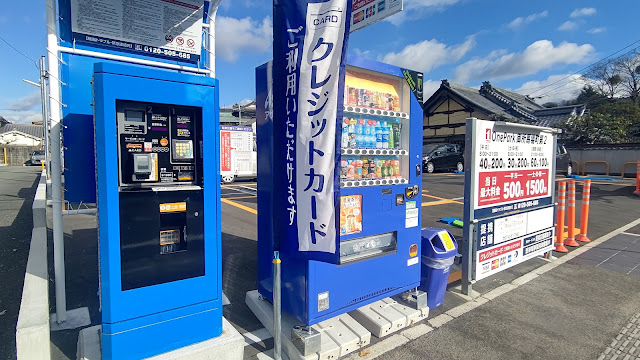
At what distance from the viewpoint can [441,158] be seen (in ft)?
66.4

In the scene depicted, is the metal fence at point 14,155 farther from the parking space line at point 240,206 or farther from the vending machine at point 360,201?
the vending machine at point 360,201

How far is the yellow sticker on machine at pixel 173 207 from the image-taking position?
101 inches

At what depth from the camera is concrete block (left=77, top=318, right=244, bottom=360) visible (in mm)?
2535

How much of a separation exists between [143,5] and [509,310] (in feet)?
15.6

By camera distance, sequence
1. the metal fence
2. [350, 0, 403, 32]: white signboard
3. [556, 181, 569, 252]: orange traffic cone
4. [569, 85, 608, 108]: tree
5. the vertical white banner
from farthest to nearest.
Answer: the metal fence → [569, 85, 608, 108]: tree → [556, 181, 569, 252]: orange traffic cone → [350, 0, 403, 32]: white signboard → the vertical white banner

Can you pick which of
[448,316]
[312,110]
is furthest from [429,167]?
[312,110]

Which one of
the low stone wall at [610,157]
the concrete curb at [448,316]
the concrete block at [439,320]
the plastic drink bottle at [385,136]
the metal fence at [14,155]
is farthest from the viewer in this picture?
the metal fence at [14,155]

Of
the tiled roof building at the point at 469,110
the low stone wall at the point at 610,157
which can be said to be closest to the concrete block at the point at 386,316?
the low stone wall at the point at 610,157

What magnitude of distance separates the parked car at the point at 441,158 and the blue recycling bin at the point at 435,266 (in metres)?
16.9

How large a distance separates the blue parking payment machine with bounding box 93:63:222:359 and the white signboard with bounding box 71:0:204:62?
1194 millimetres

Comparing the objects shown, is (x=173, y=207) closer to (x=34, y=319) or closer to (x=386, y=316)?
(x=34, y=319)

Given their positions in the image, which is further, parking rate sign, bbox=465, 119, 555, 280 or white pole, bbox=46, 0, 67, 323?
parking rate sign, bbox=465, 119, 555, 280

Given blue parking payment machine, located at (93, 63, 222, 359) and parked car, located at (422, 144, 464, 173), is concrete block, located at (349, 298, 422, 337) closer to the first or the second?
blue parking payment machine, located at (93, 63, 222, 359)

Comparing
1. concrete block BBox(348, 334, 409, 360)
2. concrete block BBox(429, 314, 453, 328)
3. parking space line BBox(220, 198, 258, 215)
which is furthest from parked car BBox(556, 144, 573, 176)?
concrete block BBox(348, 334, 409, 360)
